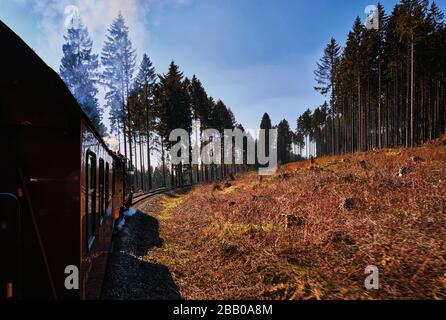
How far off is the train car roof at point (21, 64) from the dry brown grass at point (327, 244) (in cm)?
488

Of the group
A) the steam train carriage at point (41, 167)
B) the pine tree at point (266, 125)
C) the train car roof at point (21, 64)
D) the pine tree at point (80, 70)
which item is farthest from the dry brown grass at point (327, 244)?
the pine tree at point (266, 125)

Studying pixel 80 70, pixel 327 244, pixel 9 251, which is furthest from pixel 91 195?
pixel 80 70

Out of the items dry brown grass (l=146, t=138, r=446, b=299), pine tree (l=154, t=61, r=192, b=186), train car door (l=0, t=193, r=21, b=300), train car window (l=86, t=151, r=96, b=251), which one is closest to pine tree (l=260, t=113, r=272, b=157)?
pine tree (l=154, t=61, r=192, b=186)

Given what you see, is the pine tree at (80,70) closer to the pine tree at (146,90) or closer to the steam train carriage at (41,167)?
the pine tree at (146,90)

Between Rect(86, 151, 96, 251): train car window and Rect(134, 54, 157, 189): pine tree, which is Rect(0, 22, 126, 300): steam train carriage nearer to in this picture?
Rect(86, 151, 96, 251): train car window

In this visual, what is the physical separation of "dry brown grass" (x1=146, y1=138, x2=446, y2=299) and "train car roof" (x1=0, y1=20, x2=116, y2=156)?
488 cm

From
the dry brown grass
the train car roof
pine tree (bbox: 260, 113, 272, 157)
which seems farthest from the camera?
pine tree (bbox: 260, 113, 272, 157)

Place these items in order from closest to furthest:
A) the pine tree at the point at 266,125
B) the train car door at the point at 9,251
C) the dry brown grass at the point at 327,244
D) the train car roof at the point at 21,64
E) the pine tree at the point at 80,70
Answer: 1. the train car door at the point at 9,251
2. the train car roof at the point at 21,64
3. the dry brown grass at the point at 327,244
4. the pine tree at the point at 80,70
5. the pine tree at the point at 266,125

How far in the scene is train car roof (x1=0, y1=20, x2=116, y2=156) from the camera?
11.4 feet

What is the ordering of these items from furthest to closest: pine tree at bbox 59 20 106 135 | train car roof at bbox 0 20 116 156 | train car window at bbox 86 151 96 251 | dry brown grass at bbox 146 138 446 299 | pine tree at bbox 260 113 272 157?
pine tree at bbox 260 113 272 157 → pine tree at bbox 59 20 106 135 → dry brown grass at bbox 146 138 446 299 → train car window at bbox 86 151 96 251 → train car roof at bbox 0 20 116 156

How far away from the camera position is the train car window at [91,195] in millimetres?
4371

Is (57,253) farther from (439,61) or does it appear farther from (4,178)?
(439,61)
